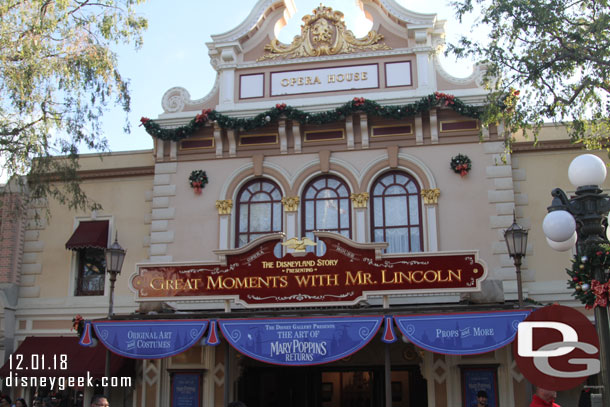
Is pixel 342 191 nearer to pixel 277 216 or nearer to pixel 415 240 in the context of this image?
pixel 277 216

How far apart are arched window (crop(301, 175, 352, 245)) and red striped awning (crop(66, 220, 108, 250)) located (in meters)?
5.46

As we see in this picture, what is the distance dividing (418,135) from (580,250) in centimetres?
979

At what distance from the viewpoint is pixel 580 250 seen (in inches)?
281

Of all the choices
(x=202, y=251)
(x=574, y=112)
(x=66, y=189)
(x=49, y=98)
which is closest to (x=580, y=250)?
(x=574, y=112)

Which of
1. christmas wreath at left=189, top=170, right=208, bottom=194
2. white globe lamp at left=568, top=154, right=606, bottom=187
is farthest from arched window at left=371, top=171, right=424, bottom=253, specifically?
white globe lamp at left=568, top=154, right=606, bottom=187

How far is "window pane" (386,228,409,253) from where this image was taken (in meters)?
16.4

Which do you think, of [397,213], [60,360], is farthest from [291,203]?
[60,360]

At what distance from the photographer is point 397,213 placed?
16656mm

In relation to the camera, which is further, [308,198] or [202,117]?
[202,117]

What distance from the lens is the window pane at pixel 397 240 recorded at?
1636cm

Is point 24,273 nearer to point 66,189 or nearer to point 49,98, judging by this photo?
point 66,189

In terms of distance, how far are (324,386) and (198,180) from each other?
20.7 ft

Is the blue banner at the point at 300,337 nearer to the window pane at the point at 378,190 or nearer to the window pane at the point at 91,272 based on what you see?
the window pane at the point at 378,190

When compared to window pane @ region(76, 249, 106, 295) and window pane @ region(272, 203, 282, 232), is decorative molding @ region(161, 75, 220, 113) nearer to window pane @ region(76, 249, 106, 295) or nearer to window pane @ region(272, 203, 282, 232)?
window pane @ region(272, 203, 282, 232)
